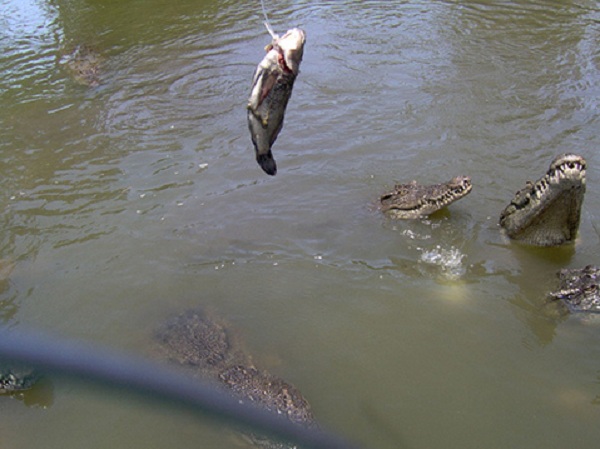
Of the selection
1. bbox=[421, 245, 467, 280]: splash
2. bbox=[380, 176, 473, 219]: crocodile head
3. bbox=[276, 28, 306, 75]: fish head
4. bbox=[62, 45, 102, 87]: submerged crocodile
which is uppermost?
bbox=[276, 28, 306, 75]: fish head

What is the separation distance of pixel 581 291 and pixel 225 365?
10.8 feet

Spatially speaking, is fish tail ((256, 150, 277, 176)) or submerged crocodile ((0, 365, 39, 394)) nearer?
fish tail ((256, 150, 277, 176))

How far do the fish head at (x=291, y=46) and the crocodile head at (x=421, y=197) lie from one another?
368 centimetres

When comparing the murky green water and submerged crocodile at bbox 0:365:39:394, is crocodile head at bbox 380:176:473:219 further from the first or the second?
submerged crocodile at bbox 0:365:39:394

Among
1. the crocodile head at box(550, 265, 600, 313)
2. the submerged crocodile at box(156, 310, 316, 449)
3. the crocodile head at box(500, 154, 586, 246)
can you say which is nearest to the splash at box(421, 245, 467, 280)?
the crocodile head at box(500, 154, 586, 246)

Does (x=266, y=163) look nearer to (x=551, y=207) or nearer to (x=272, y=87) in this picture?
(x=272, y=87)

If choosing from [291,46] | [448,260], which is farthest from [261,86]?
[448,260]

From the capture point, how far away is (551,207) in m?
5.71

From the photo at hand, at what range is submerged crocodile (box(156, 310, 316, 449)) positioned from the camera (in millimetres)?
4070

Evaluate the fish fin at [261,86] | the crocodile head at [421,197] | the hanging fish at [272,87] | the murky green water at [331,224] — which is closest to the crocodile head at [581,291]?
the murky green water at [331,224]

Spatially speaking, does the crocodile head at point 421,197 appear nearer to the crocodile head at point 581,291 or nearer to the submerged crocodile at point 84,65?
the crocodile head at point 581,291

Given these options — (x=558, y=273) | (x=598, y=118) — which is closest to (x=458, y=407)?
(x=558, y=273)

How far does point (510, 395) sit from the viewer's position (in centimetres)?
430

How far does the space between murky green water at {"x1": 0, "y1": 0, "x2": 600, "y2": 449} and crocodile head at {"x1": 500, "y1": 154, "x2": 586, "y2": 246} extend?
191 mm
